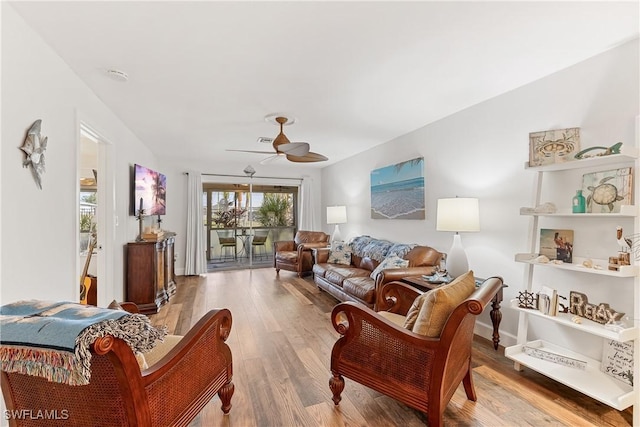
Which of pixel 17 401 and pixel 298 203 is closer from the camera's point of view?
pixel 17 401

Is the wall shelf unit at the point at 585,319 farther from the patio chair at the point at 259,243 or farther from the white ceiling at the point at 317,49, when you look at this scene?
the patio chair at the point at 259,243

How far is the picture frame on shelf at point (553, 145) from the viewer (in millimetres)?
2174

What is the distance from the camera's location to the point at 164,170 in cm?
588

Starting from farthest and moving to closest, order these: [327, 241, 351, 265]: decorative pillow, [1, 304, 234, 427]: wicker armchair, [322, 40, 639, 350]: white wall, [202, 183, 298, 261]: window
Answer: [202, 183, 298, 261]: window
[327, 241, 351, 265]: decorative pillow
[322, 40, 639, 350]: white wall
[1, 304, 234, 427]: wicker armchair

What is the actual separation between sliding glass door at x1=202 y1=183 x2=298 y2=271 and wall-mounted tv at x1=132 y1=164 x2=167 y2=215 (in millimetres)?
1653

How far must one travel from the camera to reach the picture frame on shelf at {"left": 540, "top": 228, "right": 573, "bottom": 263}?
222 cm

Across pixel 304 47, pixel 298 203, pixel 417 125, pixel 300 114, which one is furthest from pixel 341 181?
pixel 304 47

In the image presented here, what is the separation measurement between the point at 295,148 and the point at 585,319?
8.94ft

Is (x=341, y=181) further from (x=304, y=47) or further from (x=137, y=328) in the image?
(x=137, y=328)

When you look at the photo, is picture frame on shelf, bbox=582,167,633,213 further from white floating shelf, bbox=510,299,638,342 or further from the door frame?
the door frame

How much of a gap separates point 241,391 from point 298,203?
5.25 m

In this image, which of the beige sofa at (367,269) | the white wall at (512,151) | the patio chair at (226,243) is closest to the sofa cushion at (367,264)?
the beige sofa at (367,269)

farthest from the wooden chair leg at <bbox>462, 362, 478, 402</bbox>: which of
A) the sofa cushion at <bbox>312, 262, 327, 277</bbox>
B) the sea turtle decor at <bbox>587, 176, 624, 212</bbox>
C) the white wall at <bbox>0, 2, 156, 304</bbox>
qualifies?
the white wall at <bbox>0, 2, 156, 304</bbox>

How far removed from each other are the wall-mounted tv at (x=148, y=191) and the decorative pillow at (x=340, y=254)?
9.40ft
